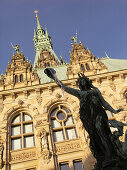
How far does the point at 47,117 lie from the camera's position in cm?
1322

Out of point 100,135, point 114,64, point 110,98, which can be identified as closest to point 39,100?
point 110,98

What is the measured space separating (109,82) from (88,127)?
962 centimetres

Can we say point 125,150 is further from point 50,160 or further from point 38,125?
point 38,125

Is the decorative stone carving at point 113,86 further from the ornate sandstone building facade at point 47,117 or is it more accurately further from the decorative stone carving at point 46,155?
the decorative stone carving at point 46,155

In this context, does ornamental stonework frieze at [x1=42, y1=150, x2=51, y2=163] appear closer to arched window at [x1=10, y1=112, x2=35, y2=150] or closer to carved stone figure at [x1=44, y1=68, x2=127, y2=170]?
arched window at [x1=10, y1=112, x2=35, y2=150]

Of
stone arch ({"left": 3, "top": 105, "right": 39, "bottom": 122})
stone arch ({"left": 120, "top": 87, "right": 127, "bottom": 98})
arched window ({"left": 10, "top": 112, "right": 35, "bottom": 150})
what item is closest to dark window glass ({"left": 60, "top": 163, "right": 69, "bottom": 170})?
arched window ({"left": 10, "top": 112, "right": 35, "bottom": 150})

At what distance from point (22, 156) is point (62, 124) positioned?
3157mm

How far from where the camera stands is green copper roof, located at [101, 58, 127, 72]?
17.0 meters

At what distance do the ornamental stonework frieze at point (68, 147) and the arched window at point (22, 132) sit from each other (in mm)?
1705

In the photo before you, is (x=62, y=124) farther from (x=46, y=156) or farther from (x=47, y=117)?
(x=46, y=156)

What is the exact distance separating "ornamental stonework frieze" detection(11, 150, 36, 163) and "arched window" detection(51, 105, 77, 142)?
65.4 inches

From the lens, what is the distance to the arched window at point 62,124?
1278 cm

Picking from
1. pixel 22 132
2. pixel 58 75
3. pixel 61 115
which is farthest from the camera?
pixel 58 75

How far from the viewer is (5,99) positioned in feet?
47.5
